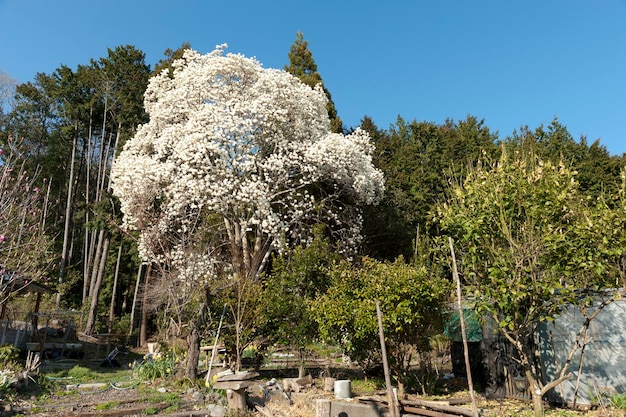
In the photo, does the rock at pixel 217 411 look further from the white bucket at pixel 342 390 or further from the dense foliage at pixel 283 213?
the dense foliage at pixel 283 213

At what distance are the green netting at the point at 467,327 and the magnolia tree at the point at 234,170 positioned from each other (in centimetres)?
447

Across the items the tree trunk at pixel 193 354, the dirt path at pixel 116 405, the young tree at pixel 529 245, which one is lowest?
the dirt path at pixel 116 405

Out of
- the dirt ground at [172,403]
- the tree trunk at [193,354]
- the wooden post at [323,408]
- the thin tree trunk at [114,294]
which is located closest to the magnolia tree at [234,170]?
the tree trunk at [193,354]

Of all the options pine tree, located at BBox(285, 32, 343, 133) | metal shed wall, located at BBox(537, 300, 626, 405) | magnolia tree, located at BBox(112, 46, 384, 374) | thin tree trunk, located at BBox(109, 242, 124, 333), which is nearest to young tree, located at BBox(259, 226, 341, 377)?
magnolia tree, located at BBox(112, 46, 384, 374)

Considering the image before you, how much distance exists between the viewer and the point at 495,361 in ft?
25.4

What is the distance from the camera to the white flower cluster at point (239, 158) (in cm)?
1117

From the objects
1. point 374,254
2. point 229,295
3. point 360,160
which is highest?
point 360,160

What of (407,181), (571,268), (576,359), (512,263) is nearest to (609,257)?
(571,268)

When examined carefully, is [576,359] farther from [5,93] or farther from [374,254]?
[5,93]

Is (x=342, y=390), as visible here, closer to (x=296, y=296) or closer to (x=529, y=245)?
(x=296, y=296)

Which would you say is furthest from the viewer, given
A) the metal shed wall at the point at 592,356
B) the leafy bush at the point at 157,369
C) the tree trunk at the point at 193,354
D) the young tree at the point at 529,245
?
the leafy bush at the point at 157,369

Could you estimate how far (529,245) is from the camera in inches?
240

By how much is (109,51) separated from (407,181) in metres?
17.5

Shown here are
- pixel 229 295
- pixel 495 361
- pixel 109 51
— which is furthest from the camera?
pixel 109 51
